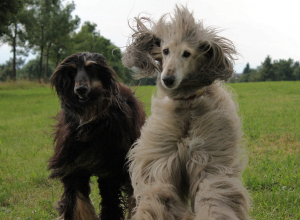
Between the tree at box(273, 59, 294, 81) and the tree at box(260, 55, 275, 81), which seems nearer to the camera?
the tree at box(273, 59, 294, 81)

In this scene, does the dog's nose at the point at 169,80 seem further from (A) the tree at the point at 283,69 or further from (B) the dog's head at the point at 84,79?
(A) the tree at the point at 283,69

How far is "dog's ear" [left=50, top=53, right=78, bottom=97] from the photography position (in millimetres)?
2922

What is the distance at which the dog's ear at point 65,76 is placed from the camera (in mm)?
2922

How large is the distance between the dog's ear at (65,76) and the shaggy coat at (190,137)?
82cm

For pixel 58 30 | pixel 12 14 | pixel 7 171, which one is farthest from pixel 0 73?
pixel 7 171

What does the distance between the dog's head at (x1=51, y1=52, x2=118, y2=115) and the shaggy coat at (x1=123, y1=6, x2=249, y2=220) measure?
0.54 m

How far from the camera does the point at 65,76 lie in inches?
117

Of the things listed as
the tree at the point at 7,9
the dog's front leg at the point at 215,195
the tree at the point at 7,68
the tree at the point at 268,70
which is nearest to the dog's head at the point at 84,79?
the dog's front leg at the point at 215,195

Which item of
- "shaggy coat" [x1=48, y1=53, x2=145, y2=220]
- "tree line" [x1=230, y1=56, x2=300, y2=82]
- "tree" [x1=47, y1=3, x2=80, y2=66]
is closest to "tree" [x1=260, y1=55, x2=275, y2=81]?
"tree line" [x1=230, y1=56, x2=300, y2=82]

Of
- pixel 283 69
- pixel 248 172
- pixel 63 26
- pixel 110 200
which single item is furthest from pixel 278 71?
pixel 110 200

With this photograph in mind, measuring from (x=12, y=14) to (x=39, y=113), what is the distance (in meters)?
7.80

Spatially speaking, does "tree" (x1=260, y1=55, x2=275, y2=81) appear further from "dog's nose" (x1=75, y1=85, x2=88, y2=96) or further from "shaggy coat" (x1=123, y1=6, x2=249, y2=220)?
"dog's nose" (x1=75, y1=85, x2=88, y2=96)

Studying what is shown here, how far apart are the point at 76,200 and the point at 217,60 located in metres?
1.95

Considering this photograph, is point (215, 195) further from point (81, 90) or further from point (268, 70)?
point (268, 70)
